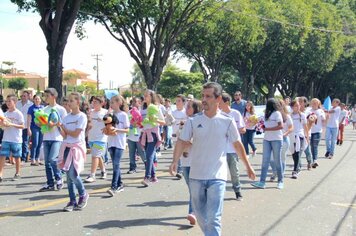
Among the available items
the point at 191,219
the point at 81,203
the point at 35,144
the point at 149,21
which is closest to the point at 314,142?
the point at 191,219

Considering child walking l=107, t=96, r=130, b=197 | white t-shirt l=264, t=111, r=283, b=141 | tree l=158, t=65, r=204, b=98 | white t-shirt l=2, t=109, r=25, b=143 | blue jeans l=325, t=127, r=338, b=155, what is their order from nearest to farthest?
child walking l=107, t=96, r=130, b=197, white t-shirt l=264, t=111, r=283, b=141, white t-shirt l=2, t=109, r=25, b=143, blue jeans l=325, t=127, r=338, b=155, tree l=158, t=65, r=204, b=98

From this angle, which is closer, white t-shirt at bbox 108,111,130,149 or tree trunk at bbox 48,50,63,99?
white t-shirt at bbox 108,111,130,149

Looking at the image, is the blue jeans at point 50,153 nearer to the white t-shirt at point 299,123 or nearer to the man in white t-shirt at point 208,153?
the man in white t-shirt at point 208,153

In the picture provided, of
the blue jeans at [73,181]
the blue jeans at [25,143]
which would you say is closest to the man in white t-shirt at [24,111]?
the blue jeans at [25,143]

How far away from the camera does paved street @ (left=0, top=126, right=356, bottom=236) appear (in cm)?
638

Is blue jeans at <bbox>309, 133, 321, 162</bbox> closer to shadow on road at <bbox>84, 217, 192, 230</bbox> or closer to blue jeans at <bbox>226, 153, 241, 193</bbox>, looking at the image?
blue jeans at <bbox>226, 153, 241, 193</bbox>

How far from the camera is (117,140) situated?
8.38 meters

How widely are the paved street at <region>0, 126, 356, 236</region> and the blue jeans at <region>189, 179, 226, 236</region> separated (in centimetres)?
144

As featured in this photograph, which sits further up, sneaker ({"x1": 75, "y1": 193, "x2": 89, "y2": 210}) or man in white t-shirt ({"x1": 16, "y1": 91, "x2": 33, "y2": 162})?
man in white t-shirt ({"x1": 16, "y1": 91, "x2": 33, "y2": 162})

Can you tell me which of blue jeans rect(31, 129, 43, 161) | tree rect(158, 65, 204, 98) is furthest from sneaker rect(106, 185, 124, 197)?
tree rect(158, 65, 204, 98)

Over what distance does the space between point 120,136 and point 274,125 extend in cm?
305

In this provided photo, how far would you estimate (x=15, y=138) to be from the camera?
32.7 ft

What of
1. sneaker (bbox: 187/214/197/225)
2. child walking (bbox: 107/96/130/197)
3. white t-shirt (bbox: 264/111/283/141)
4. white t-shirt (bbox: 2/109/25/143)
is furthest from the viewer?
white t-shirt (bbox: 2/109/25/143)

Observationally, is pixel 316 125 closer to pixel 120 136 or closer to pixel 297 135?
pixel 297 135
